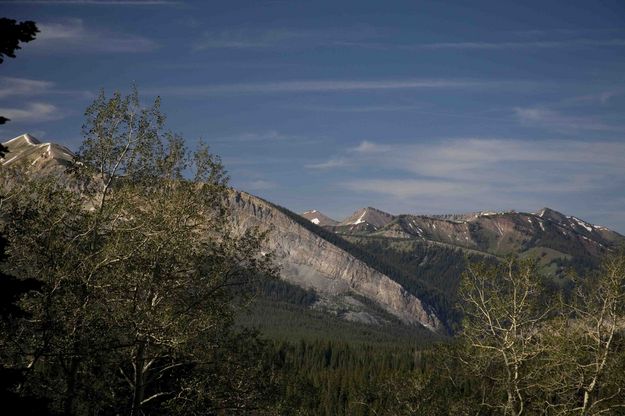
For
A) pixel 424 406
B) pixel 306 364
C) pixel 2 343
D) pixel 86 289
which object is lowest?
pixel 306 364

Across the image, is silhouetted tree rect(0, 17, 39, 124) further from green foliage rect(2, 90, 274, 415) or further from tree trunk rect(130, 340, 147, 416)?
tree trunk rect(130, 340, 147, 416)

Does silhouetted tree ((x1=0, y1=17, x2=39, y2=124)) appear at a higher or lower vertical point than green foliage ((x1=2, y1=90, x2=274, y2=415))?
higher

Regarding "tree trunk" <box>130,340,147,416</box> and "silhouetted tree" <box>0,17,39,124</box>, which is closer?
"silhouetted tree" <box>0,17,39,124</box>

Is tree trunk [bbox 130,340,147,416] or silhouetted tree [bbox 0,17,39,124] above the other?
silhouetted tree [bbox 0,17,39,124]

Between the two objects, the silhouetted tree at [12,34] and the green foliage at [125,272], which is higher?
the silhouetted tree at [12,34]

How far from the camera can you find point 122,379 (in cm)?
2948

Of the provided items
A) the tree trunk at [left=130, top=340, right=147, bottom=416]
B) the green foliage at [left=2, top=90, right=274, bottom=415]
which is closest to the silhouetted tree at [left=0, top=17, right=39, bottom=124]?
the green foliage at [left=2, top=90, right=274, bottom=415]

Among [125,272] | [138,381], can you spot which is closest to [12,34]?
[125,272]

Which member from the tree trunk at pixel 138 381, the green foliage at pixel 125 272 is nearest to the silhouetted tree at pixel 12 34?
the green foliage at pixel 125 272

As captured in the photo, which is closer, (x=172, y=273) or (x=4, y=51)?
(x=4, y=51)

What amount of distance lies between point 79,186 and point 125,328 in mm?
7770

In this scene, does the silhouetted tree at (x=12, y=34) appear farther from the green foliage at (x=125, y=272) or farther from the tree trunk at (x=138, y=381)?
the tree trunk at (x=138, y=381)

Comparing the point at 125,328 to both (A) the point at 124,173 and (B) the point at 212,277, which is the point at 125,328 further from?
(A) the point at 124,173

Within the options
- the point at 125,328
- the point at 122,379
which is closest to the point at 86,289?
the point at 125,328
